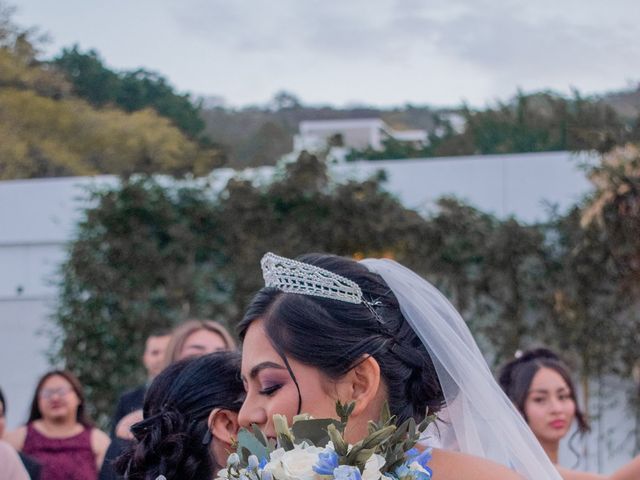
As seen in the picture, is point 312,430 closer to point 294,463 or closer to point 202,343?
point 294,463

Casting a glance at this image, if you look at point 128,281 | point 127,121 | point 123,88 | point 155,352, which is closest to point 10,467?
point 155,352

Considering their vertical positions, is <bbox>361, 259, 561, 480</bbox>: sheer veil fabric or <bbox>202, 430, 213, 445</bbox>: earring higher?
<bbox>361, 259, 561, 480</bbox>: sheer veil fabric

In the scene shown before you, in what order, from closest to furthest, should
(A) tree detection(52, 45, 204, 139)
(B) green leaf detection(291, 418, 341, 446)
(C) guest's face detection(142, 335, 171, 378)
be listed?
(B) green leaf detection(291, 418, 341, 446)
(C) guest's face detection(142, 335, 171, 378)
(A) tree detection(52, 45, 204, 139)

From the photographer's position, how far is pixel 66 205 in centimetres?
1308

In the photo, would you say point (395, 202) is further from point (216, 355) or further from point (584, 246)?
point (216, 355)

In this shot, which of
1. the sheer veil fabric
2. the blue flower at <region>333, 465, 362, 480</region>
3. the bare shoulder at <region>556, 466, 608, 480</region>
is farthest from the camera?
the bare shoulder at <region>556, 466, 608, 480</region>

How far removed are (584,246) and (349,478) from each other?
8379 millimetres

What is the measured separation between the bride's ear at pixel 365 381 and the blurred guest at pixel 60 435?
4826 millimetres

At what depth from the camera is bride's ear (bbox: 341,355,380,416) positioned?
2.46 m

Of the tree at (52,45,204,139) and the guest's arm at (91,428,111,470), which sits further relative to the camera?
the tree at (52,45,204,139)

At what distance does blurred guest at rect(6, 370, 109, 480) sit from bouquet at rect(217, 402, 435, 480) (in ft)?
16.2

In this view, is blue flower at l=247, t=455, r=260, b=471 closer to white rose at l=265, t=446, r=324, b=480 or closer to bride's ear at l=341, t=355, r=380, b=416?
white rose at l=265, t=446, r=324, b=480

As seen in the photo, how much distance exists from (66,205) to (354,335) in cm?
1099

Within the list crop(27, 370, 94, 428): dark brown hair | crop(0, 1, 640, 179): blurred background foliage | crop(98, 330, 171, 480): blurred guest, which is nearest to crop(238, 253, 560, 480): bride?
crop(98, 330, 171, 480): blurred guest
